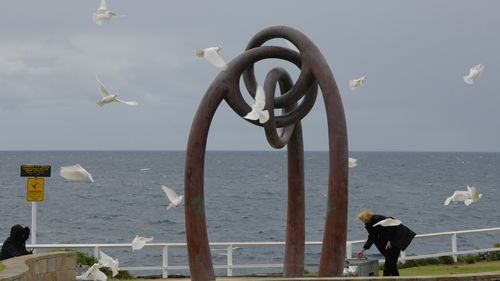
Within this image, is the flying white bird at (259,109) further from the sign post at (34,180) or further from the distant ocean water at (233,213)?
the distant ocean water at (233,213)

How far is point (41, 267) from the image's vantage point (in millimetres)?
16734

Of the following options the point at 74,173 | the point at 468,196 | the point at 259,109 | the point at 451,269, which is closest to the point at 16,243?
the point at 74,173

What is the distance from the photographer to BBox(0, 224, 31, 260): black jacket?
→ 17656 mm

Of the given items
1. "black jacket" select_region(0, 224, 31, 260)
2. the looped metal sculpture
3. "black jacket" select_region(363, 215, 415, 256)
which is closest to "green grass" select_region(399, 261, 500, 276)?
"black jacket" select_region(363, 215, 415, 256)

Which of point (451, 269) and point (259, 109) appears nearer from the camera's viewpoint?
point (259, 109)

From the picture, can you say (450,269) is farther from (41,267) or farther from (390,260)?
(41,267)

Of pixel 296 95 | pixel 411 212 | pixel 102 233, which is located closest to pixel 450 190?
pixel 411 212

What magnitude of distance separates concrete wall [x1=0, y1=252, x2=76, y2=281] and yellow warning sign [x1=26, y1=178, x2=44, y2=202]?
574 cm

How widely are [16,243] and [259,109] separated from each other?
5.19 metres

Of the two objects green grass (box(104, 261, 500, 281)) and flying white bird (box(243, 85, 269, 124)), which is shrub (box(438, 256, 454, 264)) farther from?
flying white bird (box(243, 85, 269, 124))

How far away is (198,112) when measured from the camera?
55.2ft

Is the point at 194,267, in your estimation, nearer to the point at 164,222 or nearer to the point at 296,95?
the point at 296,95

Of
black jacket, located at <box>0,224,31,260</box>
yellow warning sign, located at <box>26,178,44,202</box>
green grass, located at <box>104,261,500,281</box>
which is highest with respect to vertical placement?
yellow warning sign, located at <box>26,178,44,202</box>

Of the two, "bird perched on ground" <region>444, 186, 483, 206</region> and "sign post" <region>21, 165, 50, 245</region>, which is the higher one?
"sign post" <region>21, 165, 50, 245</region>
